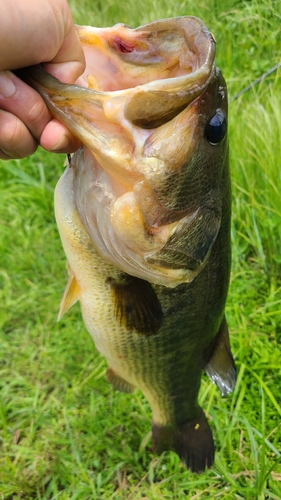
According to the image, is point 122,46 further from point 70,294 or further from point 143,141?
point 70,294

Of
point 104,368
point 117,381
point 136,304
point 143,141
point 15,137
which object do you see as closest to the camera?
point 143,141

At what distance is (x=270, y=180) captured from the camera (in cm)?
266

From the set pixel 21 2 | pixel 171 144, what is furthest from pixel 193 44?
pixel 21 2

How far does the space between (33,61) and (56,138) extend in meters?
0.18

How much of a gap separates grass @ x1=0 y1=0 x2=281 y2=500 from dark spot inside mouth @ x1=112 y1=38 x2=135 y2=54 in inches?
63.4

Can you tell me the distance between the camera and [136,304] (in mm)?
1414

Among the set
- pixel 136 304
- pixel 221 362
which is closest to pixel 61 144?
pixel 136 304

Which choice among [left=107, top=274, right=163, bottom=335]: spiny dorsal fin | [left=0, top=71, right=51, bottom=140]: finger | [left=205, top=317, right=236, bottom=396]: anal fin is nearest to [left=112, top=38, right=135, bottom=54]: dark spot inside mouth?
[left=0, top=71, right=51, bottom=140]: finger

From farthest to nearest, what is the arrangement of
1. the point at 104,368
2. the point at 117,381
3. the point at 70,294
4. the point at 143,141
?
the point at 104,368 → the point at 117,381 → the point at 70,294 → the point at 143,141

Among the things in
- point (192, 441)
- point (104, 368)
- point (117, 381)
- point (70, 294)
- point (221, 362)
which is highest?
point (70, 294)

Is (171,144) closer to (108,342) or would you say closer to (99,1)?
(108,342)

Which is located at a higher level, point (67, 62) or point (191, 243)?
point (67, 62)

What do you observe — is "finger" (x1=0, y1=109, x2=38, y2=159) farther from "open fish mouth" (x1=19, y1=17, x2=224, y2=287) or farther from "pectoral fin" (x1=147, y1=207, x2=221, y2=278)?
"pectoral fin" (x1=147, y1=207, x2=221, y2=278)

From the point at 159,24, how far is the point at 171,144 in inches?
12.1
